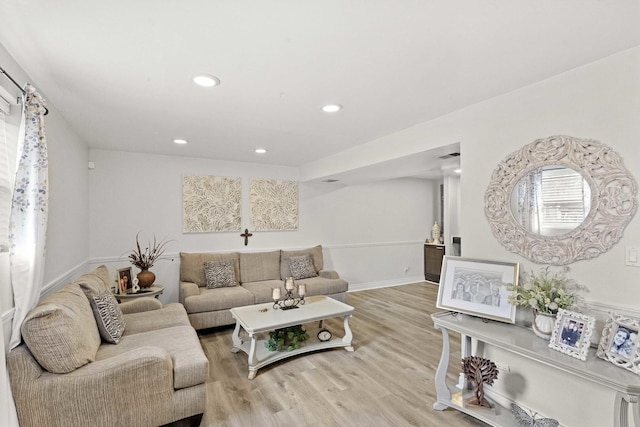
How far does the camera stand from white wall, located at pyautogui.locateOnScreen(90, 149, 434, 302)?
4098mm

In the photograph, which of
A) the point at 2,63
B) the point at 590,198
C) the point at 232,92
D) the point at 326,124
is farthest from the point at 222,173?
the point at 590,198

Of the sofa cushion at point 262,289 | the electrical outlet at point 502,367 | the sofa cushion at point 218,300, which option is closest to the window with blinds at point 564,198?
the electrical outlet at point 502,367

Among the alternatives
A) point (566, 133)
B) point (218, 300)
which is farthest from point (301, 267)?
point (566, 133)

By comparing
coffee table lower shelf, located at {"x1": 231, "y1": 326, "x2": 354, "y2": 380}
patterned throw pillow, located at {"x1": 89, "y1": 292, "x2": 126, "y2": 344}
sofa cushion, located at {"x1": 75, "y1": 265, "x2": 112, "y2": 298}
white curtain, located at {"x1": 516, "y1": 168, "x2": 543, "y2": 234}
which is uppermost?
white curtain, located at {"x1": 516, "y1": 168, "x2": 543, "y2": 234}

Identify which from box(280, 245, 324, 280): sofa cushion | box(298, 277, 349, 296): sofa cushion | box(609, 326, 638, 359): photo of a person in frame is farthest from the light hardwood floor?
box(280, 245, 324, 280): sofa cushion

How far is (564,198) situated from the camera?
1964mm

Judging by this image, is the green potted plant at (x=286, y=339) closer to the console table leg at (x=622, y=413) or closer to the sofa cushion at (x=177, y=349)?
the sofa cushion at (x=177, y=349)

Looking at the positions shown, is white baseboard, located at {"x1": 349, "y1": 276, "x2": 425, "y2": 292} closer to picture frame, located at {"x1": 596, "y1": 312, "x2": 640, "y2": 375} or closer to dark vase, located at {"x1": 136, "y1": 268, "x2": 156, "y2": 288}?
dark vase, located at {"x1": 136, "y1": 268, "x2": 156, "y2": 288}

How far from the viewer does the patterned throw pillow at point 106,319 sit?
2301 millimetres

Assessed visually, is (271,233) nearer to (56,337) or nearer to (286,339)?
(286,339)

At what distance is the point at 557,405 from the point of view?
1.97 meters

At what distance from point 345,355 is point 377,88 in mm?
2516

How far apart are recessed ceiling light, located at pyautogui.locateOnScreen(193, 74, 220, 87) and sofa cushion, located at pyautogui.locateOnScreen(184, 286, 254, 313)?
2.57 meters

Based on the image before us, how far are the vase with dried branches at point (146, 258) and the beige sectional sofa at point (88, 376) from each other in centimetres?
157
